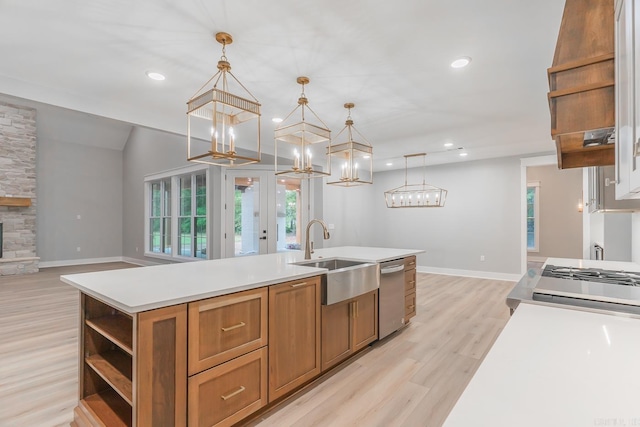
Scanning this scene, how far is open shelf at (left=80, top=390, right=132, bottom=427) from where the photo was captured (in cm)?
165

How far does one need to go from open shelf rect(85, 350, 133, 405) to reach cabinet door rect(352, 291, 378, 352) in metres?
1.70

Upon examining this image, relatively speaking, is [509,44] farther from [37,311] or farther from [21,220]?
[21,220]

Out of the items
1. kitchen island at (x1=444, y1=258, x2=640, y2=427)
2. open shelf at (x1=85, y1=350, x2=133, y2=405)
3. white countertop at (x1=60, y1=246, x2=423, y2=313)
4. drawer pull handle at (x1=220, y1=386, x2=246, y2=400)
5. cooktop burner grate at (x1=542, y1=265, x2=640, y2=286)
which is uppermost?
cooktop burner grate at (x1=542, y1=265, x2=640, y2=286)

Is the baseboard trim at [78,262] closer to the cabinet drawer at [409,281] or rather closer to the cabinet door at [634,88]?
the cabinet drawer at [409,281]

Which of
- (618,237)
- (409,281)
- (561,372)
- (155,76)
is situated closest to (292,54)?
(155,76)

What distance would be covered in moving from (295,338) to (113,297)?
1.16 metres

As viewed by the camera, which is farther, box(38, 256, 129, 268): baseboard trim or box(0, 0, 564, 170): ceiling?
box(38, 256, 129, 268): baseboard trim

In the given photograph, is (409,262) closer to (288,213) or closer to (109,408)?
(109,408)

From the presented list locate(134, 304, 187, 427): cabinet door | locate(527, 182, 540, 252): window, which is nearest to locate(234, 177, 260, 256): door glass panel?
locate(134, 304, 187, 427): cabinet door

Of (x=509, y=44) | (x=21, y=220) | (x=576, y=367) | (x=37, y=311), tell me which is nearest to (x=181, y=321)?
(x=576, y=367)

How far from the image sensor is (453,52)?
248cm

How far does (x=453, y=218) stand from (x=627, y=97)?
21.1 ft

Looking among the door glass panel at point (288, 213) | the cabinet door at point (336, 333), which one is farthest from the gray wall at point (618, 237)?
the door glass panel at point (288, 213)

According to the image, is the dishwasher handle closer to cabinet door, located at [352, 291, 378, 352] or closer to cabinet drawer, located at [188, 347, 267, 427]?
cabinet door, located at [352, 291, 378, 352]
